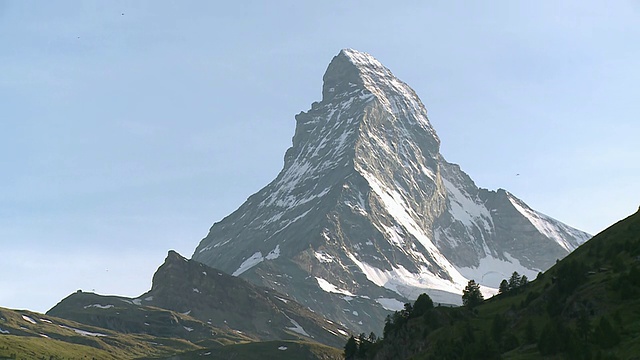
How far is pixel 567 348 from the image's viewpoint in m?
142

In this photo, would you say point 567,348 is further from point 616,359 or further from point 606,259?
point 606,259

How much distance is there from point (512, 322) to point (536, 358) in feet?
111

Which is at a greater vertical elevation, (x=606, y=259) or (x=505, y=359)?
(x=606, y=259)

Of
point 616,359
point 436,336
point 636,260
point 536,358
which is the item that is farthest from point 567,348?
point 436,336

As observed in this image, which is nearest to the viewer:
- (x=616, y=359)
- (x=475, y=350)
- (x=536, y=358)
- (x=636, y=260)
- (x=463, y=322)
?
(x=616, y=359)

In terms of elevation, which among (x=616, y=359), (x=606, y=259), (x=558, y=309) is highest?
(x=606, y=259)

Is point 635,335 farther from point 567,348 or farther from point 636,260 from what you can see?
point 636,260

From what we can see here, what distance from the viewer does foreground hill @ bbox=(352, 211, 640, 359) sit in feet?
454

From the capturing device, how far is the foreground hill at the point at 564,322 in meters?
138

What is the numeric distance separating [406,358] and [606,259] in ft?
158

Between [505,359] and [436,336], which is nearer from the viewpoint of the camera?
[505,359]

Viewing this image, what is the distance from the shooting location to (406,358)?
636 ft

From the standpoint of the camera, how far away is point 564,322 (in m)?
162

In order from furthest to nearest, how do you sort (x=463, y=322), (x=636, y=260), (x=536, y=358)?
(x=463, y=322) < (x=636, y=260) < (x=536, y=358)
